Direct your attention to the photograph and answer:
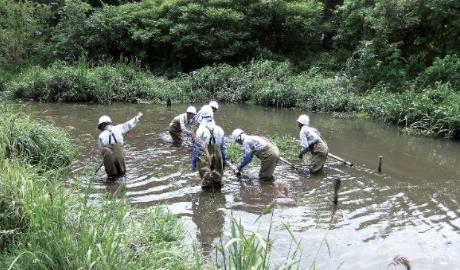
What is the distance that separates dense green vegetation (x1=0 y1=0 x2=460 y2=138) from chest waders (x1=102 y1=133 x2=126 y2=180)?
946 centimetres

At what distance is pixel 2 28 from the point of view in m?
26.6

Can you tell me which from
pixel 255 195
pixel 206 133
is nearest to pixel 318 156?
pixel 255 195

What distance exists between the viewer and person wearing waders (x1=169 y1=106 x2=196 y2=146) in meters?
13.2

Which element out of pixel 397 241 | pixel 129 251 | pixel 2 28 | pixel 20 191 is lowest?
pixel 397 241

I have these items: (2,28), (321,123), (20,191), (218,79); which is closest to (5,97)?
(2,28)

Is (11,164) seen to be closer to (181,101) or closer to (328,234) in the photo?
(328,234)

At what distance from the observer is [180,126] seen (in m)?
13.3

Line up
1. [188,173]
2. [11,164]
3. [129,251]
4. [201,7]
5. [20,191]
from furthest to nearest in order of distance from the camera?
[201,7] → [188,173] → [11,164] → [20,191] → [129,251]

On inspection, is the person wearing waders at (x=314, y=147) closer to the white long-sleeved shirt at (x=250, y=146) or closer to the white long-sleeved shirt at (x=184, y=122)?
the white long-sleeved shirt at (x=250, y=146)

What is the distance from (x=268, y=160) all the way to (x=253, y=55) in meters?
16.7

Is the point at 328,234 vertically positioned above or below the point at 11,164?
below

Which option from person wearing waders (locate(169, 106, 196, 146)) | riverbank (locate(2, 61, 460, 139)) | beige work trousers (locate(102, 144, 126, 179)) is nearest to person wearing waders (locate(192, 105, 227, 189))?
beige work trousers (locate(102, 144, 126, 179))

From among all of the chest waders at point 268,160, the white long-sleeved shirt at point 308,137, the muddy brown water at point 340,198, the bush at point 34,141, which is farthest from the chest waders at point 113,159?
the white long-sleeved shirt at point 308,137

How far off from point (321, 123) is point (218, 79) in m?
7.04
